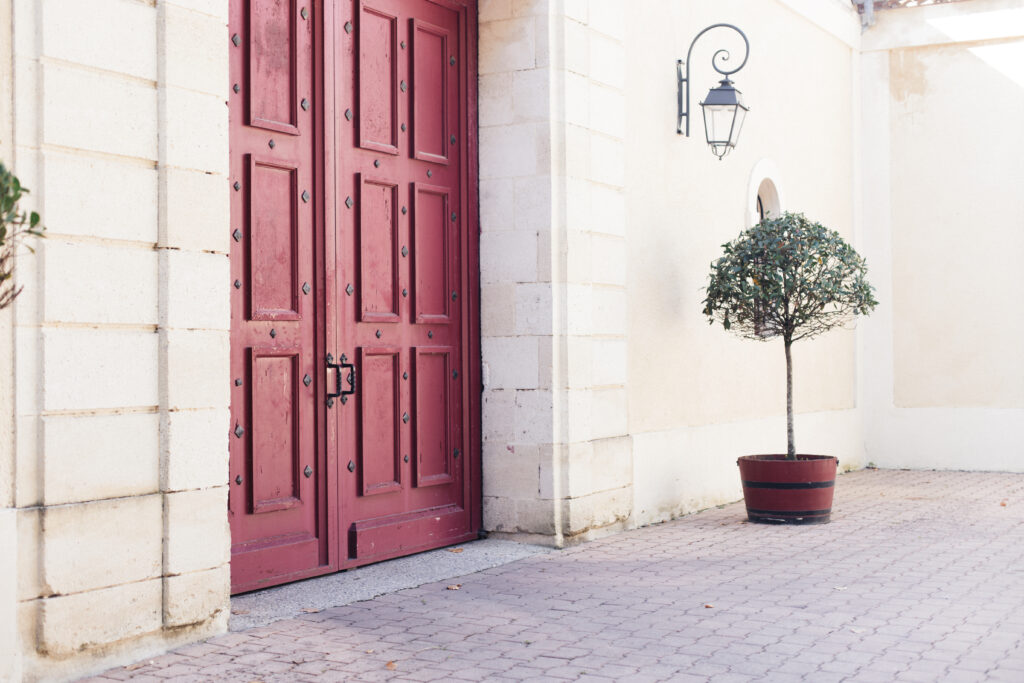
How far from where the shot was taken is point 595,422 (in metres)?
7.59

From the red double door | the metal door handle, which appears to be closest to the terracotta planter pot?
the red double door

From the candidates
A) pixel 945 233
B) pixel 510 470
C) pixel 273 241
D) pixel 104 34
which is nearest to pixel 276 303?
pixel 273 241

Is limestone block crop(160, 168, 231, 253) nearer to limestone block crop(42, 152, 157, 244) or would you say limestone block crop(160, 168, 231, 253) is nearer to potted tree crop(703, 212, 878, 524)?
limestone block crop(42, 152, 157, 244)

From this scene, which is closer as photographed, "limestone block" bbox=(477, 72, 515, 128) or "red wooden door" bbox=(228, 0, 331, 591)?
"red wooden door" bbox=(228, 0, 331, 591)

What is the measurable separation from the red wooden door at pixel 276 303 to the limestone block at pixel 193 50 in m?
0.61

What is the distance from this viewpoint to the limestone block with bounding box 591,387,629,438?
759 centimetres

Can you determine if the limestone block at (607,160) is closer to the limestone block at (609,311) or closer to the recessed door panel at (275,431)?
the limestone block at (609,311)

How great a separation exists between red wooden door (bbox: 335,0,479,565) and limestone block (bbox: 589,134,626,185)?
0.83 m

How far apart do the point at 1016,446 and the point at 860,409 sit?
1517 mm

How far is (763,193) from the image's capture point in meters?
10.7

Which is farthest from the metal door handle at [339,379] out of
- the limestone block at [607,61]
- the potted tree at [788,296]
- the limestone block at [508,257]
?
the potted tree at [788,296]

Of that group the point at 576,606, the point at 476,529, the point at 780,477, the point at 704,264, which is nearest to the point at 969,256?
the point at 704,264

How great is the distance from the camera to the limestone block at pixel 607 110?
7.68 metres

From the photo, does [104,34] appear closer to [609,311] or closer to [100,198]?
[100,198]
